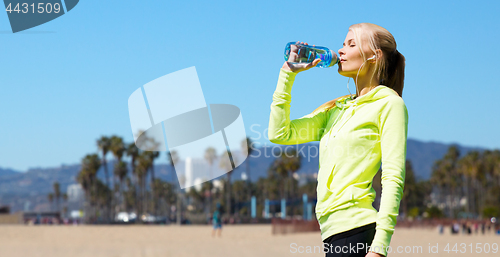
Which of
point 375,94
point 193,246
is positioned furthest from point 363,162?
point 193,246

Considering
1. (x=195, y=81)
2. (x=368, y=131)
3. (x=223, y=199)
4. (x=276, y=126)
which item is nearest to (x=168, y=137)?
(x=195, y=81)

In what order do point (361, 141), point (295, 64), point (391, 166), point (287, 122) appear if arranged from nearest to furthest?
point (391, 166) → point (361, 141) → point (295, 64) → point (287, 122)

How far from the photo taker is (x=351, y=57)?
2.26m

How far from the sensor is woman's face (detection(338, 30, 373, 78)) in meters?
2.25

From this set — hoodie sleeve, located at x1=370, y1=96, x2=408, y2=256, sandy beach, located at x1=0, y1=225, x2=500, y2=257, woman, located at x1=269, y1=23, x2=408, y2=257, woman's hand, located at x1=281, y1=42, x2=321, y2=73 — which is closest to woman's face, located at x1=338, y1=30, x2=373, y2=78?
woman, located at x1=269, y1=23, x2=408, y2=257

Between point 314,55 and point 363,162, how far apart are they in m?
0.51

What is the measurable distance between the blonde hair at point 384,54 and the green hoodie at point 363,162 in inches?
5.5

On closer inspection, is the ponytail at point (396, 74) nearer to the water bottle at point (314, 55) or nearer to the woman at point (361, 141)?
the woman at point (361, 141)

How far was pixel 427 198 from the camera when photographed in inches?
6102

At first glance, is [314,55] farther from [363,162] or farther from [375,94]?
[363,162]

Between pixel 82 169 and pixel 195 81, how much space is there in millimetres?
105484

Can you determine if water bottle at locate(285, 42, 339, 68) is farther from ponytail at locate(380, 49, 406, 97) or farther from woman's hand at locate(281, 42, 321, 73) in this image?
ponytail at locate(380, 49, 406, 97)

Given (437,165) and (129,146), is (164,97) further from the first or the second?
(437,165)

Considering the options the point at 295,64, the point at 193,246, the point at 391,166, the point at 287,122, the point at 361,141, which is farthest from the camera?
the point at 193,246
